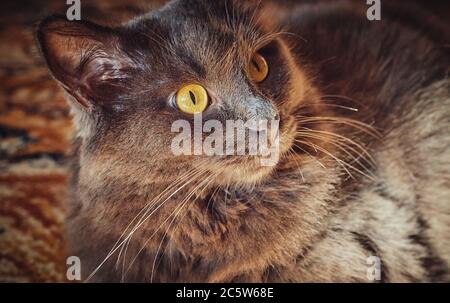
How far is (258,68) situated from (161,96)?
25 centimetres

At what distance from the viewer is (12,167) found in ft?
5.19

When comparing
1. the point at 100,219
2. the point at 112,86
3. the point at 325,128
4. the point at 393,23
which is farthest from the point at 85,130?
the point at 393,23

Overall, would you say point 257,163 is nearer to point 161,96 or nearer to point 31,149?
point 161,96

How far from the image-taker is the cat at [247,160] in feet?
4.01

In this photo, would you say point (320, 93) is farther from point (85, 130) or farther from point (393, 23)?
point (85, 130)

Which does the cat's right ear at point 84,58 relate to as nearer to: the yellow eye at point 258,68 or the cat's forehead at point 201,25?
the cat's forehead at point 201,25

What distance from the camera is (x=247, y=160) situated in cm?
121

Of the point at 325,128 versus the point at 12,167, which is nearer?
the point at 325,128

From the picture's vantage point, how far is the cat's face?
3.97 feet

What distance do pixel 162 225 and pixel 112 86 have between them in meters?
0.34

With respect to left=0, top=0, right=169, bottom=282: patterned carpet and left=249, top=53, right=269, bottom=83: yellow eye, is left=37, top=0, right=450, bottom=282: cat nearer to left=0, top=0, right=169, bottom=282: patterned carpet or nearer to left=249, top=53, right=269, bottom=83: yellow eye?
left=249, top=53, right=269, bottom=83: yellow eye

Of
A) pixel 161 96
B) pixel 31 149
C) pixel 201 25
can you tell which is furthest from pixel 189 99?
pixel 31 149

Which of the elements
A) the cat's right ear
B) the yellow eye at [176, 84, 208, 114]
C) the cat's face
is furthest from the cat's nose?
the cat's right ear
